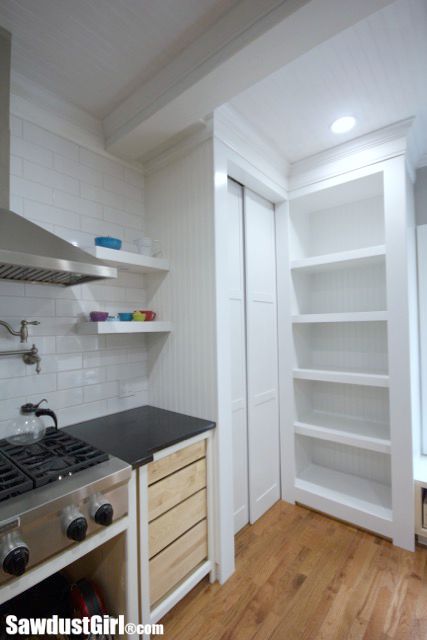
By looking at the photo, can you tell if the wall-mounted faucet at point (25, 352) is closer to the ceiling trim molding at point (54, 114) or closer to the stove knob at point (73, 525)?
the stove knob at point (73, 525)

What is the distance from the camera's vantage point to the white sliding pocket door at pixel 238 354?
1.97m

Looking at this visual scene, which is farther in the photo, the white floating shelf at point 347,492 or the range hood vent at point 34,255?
the white floating shelf at point 347,492

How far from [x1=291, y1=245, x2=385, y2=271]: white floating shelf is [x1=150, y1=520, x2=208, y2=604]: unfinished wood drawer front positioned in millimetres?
1805

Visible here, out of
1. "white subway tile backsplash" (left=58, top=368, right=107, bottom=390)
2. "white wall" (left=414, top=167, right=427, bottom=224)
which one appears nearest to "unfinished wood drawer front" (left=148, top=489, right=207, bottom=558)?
"white subway tile backsplash" (left=58, top=368, right=107, bottom=390)

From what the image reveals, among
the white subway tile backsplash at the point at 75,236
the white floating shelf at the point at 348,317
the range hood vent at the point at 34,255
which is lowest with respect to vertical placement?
the white floating shelf at the point at 348,317

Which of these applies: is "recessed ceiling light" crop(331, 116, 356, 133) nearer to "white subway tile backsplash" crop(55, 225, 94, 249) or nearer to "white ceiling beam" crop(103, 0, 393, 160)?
"white ceiling beam" crop(103, 0, 393, 160)

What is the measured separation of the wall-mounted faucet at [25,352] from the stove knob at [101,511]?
73 centimetres

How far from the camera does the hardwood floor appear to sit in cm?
136

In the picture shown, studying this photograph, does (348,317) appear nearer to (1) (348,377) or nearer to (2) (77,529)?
(1) (348,377)

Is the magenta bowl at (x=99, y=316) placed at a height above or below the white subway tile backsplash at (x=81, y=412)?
above

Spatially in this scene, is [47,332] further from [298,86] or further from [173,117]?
[298,86]

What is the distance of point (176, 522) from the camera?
142 centimetres

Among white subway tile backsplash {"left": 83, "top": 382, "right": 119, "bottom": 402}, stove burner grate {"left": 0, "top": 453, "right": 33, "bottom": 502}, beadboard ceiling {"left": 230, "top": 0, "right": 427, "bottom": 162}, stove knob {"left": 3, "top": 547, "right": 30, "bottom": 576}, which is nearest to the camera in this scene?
stove knob {"left": 3, "top": 547, "right": 30, "bottom": 576}

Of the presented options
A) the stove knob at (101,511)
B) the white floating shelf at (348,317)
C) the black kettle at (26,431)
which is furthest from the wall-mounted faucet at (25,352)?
the white floating shelf at (348,317)
